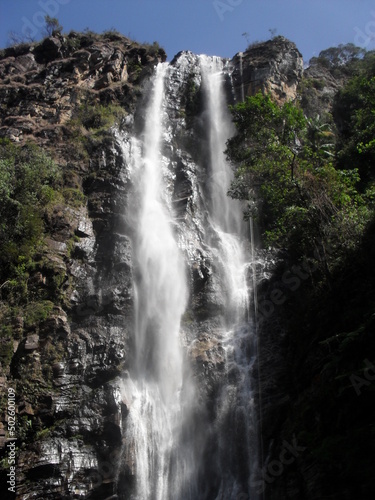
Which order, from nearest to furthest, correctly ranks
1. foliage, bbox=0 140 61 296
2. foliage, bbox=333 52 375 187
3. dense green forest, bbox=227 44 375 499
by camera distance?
dense green forest, bbox=227 44 375 499, foliage, bbox=0 140 61 296, foliage, bbox=333 52 375 187

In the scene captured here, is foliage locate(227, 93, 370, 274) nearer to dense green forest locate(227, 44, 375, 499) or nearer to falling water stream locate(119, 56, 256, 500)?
dense green forest locate(227, 44, 375, 499)

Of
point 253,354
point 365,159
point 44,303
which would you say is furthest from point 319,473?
point 365,159

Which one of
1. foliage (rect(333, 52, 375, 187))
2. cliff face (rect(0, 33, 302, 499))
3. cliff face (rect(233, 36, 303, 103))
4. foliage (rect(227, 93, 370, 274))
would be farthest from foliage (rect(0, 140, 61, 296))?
cliff face (rect(233, 36, 303, 103))

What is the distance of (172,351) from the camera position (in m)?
15.8

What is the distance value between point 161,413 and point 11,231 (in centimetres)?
858

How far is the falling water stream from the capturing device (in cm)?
1268

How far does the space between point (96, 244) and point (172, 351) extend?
5.51m

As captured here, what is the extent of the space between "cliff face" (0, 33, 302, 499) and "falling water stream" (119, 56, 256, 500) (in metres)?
0.33

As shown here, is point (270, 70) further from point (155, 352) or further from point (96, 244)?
point (155, 352)

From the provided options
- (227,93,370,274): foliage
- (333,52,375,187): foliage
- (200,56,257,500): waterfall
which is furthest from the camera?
(333,52,375,187): foliage

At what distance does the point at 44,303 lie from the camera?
15.6 metres

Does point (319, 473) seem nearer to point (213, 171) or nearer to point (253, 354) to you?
point (253, 354)

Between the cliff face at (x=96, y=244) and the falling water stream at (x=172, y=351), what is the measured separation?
13.2 inches

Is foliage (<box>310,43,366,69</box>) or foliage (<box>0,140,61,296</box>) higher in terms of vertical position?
foliage (<box>310,43,366,69</box>)
